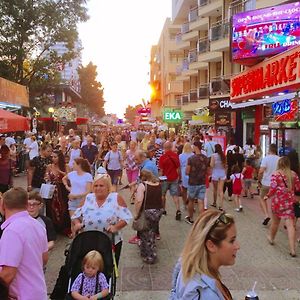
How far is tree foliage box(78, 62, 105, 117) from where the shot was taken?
234ft

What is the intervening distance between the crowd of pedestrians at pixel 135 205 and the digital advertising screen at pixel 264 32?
3.58m

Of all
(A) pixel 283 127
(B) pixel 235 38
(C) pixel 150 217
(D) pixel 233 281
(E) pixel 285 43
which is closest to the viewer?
(D) pixel 233 281

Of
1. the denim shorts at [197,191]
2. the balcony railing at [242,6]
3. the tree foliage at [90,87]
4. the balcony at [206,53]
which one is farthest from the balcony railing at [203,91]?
the tree foliage at [90,87]

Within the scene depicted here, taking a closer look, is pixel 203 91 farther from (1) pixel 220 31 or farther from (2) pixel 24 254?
(2) pixel 24 254

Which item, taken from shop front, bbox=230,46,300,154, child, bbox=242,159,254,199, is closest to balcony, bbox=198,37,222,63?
shop front, bbox=230,46,300,154

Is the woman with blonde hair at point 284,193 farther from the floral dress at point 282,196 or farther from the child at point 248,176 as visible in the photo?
the child at point 248,176

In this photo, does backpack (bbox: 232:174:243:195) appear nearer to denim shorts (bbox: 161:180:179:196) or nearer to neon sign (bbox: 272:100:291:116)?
denim shorts (bbox: 161:180:179:196)

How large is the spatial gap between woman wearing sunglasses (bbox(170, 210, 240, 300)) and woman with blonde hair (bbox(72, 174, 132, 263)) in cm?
268

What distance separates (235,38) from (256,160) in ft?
15.1

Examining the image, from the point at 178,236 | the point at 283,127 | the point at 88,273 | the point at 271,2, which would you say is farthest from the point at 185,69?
the point at 88,273

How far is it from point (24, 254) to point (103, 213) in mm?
1861

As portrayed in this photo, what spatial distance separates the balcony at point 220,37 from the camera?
27516 millimetres

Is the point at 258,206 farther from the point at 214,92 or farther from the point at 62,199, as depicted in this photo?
the point at 214,92

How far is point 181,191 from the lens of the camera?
38.8ft
